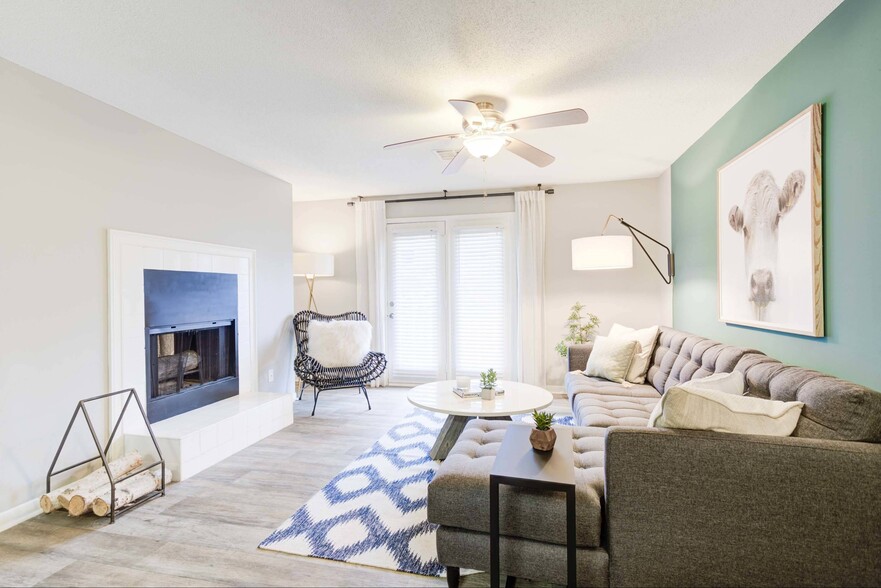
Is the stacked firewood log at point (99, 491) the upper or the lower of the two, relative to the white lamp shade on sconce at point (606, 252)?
lower

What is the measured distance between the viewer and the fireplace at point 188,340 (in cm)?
304

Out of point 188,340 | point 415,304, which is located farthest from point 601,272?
point 188,340

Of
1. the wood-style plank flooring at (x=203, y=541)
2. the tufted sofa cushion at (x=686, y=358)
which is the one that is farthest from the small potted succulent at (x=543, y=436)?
the tufted sofa cushion at (x=686, y=358)

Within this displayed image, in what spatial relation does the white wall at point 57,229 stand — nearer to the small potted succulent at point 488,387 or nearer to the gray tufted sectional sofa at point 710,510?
the gray tufted sectional sofa at point 710,510

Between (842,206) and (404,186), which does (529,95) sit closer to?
(842,206)

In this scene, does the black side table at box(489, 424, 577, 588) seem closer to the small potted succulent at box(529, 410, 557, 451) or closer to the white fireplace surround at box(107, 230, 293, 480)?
the small potted succulent at box(529, 410, 557, 451)

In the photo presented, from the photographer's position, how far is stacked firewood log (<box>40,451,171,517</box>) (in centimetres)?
224

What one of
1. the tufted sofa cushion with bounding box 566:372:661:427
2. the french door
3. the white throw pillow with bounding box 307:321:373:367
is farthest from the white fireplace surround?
the tufted sofa cushion with bounding box 566:372:661:427

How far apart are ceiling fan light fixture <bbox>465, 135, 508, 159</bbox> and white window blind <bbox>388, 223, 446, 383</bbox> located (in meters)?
2.56

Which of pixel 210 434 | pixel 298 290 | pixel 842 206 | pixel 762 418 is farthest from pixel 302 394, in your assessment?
pixel 842 206

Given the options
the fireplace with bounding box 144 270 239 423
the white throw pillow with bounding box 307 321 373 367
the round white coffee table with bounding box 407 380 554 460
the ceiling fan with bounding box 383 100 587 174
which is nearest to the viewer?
the ceiling fan with bounding box 383 100 587 174

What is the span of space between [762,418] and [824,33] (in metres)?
1.80

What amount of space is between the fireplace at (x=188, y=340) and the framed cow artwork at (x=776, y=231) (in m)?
3.97

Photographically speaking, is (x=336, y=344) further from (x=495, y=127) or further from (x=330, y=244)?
(x=495, y=127)
